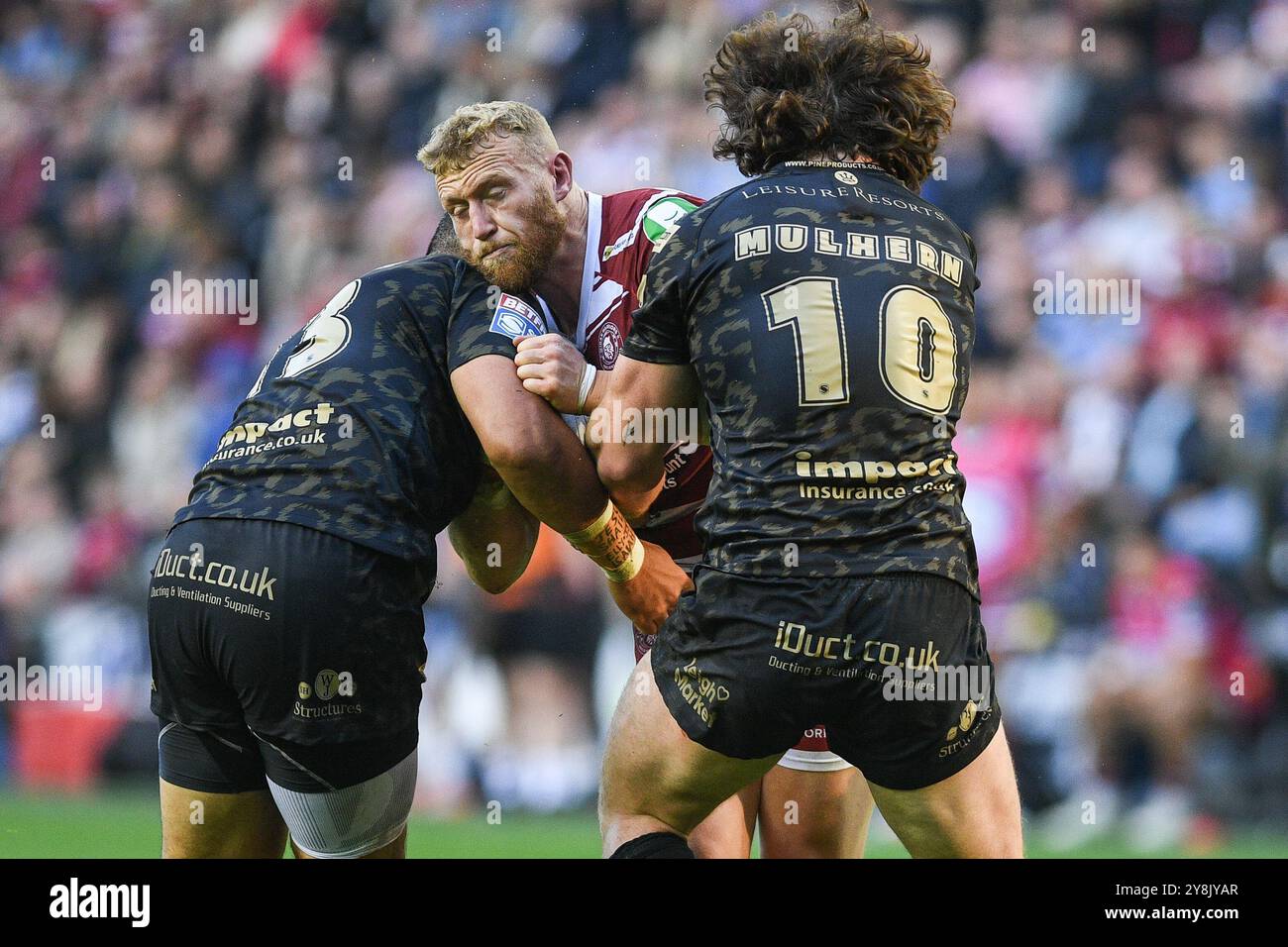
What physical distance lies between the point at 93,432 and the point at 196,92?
2.19m

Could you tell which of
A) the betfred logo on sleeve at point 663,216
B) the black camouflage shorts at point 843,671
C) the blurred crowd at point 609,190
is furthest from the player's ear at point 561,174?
the blurred crowd at point 609,190

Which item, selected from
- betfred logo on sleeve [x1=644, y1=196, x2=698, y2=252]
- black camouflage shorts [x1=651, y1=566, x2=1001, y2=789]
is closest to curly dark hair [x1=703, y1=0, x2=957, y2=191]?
betfred logo on sleeve [x1=644, y1=196, x2=698, y2=252]

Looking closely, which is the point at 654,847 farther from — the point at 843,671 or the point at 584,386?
the point at 584,386

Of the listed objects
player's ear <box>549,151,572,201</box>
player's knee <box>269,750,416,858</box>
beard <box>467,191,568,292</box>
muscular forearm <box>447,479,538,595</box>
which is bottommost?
player's knee <box>269,750,416,858</box>

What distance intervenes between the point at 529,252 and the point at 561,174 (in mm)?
328

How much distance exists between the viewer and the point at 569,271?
13.5 feet

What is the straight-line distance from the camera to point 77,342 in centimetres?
847

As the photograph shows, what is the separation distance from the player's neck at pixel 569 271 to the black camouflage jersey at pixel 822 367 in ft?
3.13

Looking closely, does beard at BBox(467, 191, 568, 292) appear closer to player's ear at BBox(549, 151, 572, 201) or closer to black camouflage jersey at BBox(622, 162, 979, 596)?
player's ear at BBox(549, 151, 572, 201)

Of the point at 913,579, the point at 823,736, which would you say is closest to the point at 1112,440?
the point at 823,736

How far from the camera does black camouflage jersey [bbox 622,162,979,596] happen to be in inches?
117

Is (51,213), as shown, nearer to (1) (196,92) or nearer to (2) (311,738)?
(1) (196,92)

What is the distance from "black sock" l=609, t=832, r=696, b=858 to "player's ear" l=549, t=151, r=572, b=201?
178 cm

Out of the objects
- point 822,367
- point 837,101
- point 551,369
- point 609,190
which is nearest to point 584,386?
point 551,369
